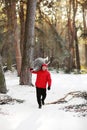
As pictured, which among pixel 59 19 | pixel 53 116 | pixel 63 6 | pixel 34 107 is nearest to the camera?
pixel 53 116

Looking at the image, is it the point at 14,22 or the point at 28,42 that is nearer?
the point at 28,42

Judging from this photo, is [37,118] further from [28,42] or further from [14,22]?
[14,22]

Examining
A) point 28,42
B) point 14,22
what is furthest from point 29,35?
point 14,22

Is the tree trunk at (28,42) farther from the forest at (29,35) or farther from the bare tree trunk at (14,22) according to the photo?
the bare tree trunk at (14,22)

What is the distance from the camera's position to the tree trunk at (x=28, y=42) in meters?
18.5

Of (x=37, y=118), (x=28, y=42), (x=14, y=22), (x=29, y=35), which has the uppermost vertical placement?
(x=14, y=22)

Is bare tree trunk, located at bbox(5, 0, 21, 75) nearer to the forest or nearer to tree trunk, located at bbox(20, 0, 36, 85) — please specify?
the forest

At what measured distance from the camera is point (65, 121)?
9.82 m

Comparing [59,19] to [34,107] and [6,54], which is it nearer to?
[6,54]

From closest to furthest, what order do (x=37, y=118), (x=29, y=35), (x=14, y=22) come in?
(x=37, y=118), (x=29, y=35), (x=14, y=22)

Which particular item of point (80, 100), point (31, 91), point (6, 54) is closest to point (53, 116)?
point (80, 100)

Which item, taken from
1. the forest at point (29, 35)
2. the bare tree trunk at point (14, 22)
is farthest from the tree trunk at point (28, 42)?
the bare tree trunk at point (14, 22)

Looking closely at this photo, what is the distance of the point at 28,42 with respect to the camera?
1855 centimetres

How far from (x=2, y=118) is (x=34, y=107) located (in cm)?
221
